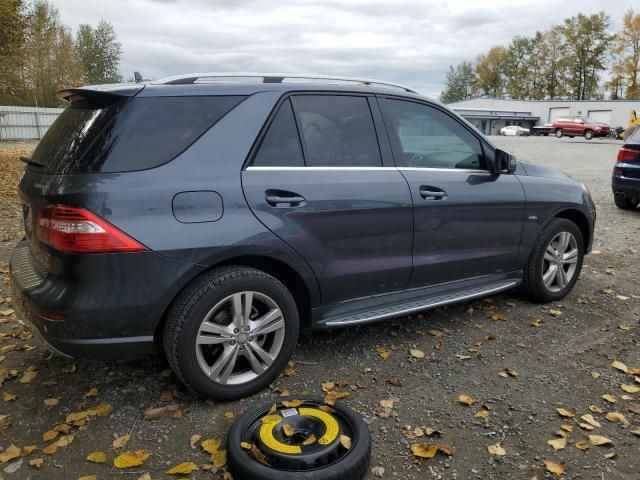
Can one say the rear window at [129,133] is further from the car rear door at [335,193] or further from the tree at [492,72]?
the tree at [492,72]

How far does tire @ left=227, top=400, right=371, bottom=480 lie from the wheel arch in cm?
72

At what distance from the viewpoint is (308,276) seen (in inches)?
133

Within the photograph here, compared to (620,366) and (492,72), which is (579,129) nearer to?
(620,366)

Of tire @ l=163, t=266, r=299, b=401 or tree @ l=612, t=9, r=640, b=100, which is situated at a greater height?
tree @ l=612, t=9, r=640, b=100

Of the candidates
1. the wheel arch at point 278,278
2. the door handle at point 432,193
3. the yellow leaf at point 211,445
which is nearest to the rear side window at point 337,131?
the door handle at point 432,193

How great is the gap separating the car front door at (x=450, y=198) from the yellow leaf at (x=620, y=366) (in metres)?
1.09

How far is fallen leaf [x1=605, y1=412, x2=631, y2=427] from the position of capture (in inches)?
120

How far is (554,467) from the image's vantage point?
8.77 ft

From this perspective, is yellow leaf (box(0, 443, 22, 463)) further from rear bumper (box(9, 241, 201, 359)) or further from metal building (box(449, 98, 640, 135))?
metal building (box(449, 98, 640, 135))

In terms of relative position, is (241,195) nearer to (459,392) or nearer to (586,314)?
(459,392)

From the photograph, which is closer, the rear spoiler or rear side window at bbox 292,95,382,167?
the rear spoiler

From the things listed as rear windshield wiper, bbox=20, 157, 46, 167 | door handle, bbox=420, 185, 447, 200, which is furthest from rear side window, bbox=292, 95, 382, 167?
rear windshield wiper, bbox=20, 157, 46, 167

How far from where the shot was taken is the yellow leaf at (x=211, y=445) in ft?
9.13

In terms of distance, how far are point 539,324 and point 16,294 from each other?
148 inches
